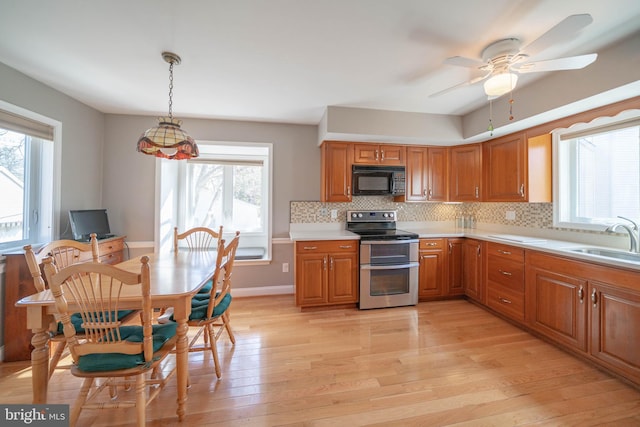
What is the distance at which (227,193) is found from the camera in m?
3.75

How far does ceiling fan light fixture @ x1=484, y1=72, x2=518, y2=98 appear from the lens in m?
1.70

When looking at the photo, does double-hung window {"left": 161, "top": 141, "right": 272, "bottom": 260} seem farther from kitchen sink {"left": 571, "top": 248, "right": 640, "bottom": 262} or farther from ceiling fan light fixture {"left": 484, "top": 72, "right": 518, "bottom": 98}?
kitchen sink {"left": 571, "top": 248, "right": 640, "bottom": 262}

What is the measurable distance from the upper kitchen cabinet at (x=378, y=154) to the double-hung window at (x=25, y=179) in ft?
10.6

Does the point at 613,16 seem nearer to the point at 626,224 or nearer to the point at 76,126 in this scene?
the point at 626,224

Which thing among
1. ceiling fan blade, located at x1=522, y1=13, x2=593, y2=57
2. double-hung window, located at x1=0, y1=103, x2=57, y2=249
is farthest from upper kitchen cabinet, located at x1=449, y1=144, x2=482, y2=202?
double-hung window, located at x1=0, y1=103, x2=57, y2=249

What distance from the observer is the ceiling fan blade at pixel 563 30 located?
1.14 m

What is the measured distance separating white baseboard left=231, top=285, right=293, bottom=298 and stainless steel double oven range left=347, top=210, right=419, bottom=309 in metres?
→ 1.10

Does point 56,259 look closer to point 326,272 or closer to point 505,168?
point 326,272

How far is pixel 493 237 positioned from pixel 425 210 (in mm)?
1062

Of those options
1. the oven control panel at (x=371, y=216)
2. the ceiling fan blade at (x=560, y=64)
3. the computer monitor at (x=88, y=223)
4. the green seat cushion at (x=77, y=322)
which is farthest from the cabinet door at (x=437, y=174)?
the computer monitor at (x=88, y=223)

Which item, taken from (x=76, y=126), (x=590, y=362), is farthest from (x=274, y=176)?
(x=590, y=362)

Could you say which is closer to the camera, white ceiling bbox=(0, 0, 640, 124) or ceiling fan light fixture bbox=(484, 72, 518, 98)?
white ceiling bbox=(0, 0, 640, 124)

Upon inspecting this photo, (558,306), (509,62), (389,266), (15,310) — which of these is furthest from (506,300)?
(15,310)

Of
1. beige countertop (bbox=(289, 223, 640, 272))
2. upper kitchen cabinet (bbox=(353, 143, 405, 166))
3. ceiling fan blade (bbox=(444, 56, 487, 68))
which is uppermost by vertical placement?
ceiling fan blade (bbox=(444, 56, 487, 68))
